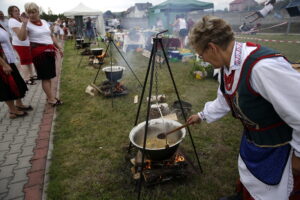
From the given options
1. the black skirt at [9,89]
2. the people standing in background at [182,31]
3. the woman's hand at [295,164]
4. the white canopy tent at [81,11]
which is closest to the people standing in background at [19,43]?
the black skirt at [9,89]

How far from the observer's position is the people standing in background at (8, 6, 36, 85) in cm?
432

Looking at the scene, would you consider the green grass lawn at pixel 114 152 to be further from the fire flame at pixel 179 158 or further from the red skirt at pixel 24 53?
the red skirt at pixel 24 53

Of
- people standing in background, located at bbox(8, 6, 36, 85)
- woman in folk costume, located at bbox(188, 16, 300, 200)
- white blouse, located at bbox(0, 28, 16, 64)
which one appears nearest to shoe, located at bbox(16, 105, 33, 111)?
white blouse, located at bbox(0, 28, 16, 64)

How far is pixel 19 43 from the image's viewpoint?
5.46 m

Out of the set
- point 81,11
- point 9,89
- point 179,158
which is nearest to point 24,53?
point 9,89

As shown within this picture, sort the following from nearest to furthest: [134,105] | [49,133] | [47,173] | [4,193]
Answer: [4,193], [47,173], [49,133], [134,105]

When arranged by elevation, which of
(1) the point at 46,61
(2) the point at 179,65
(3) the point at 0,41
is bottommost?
(2) the point at 179,65

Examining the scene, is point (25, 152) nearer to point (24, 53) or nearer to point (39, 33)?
point (39, 33)

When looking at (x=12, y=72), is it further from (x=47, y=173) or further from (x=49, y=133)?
(x=47, y=173)

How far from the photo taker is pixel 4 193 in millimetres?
2697

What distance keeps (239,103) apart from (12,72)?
4.35m

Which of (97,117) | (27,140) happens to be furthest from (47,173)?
(97,117)

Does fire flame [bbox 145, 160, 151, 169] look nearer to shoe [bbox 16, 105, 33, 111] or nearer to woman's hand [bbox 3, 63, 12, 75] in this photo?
woman's hand [bbox 3, 63, 12, 75]

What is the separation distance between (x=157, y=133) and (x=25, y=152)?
2.28 m
